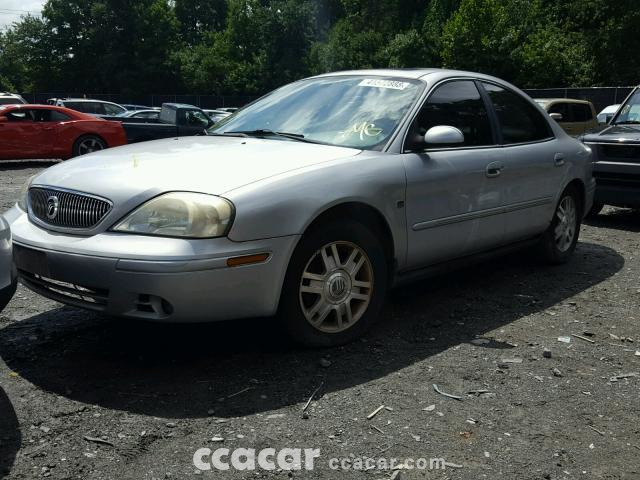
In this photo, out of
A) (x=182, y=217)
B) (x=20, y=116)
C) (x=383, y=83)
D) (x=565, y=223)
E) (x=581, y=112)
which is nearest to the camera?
(x=182, y=217)

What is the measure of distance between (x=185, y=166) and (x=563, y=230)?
3.56 m

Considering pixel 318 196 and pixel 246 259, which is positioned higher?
pixel 318 196

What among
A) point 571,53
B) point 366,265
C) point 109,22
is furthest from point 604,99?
point 109,22

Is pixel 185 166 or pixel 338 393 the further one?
pixel 185 166

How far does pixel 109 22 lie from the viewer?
2388 inches

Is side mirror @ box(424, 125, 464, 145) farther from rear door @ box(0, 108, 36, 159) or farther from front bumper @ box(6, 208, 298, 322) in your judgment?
rear door @ box(0, 108, 36, 159)

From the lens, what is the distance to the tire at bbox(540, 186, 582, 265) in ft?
18.9

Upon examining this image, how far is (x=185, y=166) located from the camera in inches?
143

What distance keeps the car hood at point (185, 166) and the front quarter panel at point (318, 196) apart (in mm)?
76

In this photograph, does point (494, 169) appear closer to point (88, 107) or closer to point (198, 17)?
point (88, 107)

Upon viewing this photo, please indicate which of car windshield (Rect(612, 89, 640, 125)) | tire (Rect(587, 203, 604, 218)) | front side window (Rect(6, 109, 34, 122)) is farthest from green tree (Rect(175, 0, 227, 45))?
tire (Rect(587, 203, 604, 218))

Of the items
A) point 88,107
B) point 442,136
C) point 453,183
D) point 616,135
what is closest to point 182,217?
point 442,136

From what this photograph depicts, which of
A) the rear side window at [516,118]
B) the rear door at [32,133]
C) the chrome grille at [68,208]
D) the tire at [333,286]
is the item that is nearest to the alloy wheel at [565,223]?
the rear side window at [516,118]

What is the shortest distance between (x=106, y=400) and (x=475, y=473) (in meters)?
1.64
